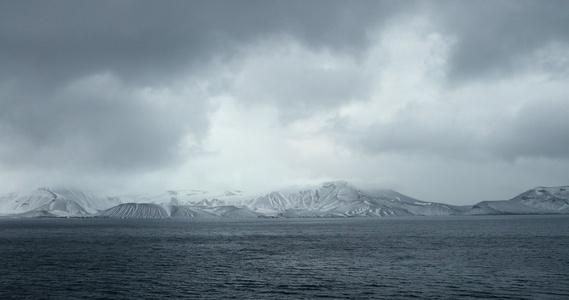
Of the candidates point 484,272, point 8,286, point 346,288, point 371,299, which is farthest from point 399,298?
point 8,286

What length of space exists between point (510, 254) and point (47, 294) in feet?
294

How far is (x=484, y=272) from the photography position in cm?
7356

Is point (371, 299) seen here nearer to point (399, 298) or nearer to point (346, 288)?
point (399, 298)

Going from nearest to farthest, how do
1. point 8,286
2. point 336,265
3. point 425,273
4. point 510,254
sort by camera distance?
point 8,286
point 425,273
point 336,265
point 510,254

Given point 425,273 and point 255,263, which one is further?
point 255,263

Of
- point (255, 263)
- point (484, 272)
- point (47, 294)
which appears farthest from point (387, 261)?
point (47, 294)

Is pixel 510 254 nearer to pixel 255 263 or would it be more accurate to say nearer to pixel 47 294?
pixel 255 263

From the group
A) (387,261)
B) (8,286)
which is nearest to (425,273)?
(387,261)

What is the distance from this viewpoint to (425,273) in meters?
73.1

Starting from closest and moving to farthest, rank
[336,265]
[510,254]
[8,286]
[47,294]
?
[47,294]
[8,286]
[336,265]
[510,254]

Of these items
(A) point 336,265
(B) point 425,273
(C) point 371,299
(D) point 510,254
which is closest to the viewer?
(C) point 371,299

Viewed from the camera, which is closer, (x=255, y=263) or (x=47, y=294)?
(x=47, y=294)

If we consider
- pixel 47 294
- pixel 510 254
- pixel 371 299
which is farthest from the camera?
pixel 510 254

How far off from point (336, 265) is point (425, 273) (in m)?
17.5
